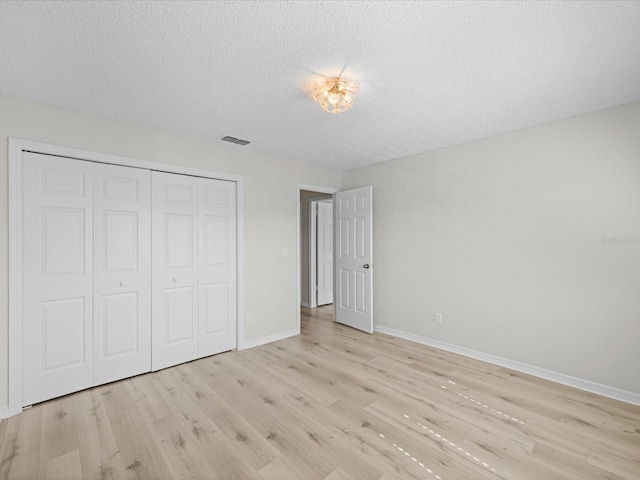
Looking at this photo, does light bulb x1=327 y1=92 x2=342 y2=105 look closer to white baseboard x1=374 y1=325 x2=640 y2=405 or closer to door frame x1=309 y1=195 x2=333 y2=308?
white baseboard x1=374 y1=325 x2=640 y2=405

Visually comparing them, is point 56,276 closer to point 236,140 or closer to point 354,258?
point 236,140

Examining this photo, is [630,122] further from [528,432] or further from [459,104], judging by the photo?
[528,432]

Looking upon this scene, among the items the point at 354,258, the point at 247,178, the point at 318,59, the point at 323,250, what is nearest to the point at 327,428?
the point at 318,59

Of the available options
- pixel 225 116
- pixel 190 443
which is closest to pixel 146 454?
pixel 190 443

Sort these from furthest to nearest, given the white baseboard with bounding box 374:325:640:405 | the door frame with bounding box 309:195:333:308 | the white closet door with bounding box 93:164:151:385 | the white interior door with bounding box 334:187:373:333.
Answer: the door frame with bounding box 309:195:333:308 < the white interior door with bounding box 334:187:373:333 < the white closet door with bounding box 93:164:151:385 < the white baseboard with bounding box 374:325:640:405

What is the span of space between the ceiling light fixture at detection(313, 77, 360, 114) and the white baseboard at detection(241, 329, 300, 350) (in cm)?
280

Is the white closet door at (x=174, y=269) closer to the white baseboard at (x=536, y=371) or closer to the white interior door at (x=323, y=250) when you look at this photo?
the white baseboard at (x=536, y=371)

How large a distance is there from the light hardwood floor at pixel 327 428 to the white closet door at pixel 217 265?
1.58ft

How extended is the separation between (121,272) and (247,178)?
5.46 feet

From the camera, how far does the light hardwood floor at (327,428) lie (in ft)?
5.71

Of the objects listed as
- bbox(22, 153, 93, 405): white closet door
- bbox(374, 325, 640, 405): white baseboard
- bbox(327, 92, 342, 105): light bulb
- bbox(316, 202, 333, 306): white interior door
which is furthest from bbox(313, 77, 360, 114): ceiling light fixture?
bbox(316, 202, 333, 306): white interior door

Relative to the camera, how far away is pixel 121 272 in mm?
2816

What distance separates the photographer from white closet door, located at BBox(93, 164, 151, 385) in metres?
2.70

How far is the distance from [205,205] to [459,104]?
8.71 ft
